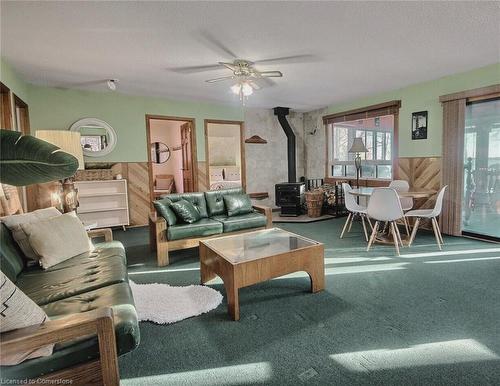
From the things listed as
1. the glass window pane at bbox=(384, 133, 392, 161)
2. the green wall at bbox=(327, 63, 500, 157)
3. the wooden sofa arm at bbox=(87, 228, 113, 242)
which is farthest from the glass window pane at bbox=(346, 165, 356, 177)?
the wooden sofa arm at bbox=(87, 228, 113, 242)

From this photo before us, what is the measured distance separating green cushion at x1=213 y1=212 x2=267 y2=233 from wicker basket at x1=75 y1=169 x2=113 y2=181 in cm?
238

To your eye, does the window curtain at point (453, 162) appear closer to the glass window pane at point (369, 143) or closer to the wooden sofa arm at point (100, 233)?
the glass window pane at point (369, 143)

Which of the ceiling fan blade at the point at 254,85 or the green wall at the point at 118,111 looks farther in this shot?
the green wall at the point at 118,111

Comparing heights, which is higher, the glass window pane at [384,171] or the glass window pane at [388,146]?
the glass window pane at [388,146]

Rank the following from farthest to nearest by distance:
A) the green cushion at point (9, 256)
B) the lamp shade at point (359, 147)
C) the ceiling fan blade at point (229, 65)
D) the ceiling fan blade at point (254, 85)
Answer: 1. the lamp shade at point (359, 147)
2. the ceiling fan blade at point (254, 85)
3. the ceiling fan blade at point (229, 65)
4. the green cushion at point (9, 256)

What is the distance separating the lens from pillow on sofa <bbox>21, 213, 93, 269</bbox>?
210 centimetres

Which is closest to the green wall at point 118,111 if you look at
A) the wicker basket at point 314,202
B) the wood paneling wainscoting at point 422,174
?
the wicker basket at point 314,202

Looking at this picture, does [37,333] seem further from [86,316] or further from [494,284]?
[494,284]

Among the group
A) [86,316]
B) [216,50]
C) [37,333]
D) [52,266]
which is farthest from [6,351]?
[216,50]

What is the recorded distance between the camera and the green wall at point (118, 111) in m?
4.56

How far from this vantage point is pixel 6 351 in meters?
1.03

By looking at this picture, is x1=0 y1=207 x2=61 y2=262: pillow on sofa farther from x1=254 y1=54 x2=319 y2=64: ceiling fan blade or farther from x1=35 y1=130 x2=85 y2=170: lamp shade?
x1=254 y1=54 x2=319 y2=64: ceiling fan blade

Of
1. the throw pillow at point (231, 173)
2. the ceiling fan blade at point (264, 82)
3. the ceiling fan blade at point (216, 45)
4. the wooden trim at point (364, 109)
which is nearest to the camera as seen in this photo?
the ceiling fan blade at point (216, 45)

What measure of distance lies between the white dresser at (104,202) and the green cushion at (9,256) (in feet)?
9.41
